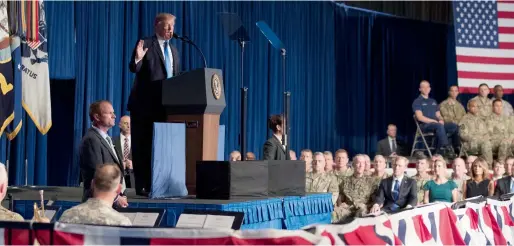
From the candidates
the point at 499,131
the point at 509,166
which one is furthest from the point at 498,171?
the point at 499,131

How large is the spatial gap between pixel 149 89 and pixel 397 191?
140 inches

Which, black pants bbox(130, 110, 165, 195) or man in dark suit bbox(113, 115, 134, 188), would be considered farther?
man in dark suit bbox(113, 115, 134, 188)

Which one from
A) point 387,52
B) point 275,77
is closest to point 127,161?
point 275,77

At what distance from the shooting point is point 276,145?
306 inches

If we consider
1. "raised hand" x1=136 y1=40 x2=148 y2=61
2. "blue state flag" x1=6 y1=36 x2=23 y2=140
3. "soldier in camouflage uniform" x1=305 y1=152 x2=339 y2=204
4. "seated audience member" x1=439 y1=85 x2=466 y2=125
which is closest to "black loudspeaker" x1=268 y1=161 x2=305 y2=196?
"raised hand" x1=136 y1=40 x2=148 y2=61

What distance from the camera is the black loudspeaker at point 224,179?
6.29 meters

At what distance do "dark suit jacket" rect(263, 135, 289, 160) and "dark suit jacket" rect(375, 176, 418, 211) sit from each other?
1.77 meters

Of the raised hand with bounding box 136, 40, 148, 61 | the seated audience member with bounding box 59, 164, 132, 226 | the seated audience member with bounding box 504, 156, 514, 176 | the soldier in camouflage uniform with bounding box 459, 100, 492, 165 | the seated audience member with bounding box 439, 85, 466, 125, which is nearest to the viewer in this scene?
the seated audience member with bounding box 59, 164, 132, 226

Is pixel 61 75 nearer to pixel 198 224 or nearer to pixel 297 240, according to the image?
pixel 198 224

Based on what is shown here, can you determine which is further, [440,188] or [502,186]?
[502,186]

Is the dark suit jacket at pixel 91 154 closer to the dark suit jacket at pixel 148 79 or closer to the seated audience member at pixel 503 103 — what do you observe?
the dark suit jacket at pixel 148 79

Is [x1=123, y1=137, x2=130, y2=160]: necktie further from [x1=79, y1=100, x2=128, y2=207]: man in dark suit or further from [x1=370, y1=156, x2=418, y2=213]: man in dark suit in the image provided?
[x1=79, y1=100, x2=128, y2=207]: man in dark suit

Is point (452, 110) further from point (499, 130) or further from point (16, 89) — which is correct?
point (16, 89)

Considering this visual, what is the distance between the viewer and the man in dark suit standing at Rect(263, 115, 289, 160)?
7715mm
